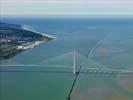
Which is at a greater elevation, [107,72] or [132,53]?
[107,72]

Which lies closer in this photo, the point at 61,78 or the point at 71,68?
the point at 61,78

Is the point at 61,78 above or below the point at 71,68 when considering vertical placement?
above

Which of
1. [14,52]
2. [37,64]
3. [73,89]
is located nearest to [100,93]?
[73,89]

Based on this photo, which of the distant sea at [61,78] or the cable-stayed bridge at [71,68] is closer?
the distant sea at [61,78]

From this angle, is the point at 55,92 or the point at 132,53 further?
the point at 132,53

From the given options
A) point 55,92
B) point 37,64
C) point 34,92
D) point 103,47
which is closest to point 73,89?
point 55,92

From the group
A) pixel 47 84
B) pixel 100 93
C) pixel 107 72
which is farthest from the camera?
pixel 107 72

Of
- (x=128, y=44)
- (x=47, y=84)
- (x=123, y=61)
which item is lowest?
(x=128, y=44)

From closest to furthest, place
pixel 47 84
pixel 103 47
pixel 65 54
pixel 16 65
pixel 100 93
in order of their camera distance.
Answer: pixel 100 93
pixel 47 84
pixel 16 65
pixel 65 54
pixel 103 47

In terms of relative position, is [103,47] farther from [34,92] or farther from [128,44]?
[34,92]

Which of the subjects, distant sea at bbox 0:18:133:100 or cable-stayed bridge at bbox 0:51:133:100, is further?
cable-stayed bridge at bbox 0:51:133:100
